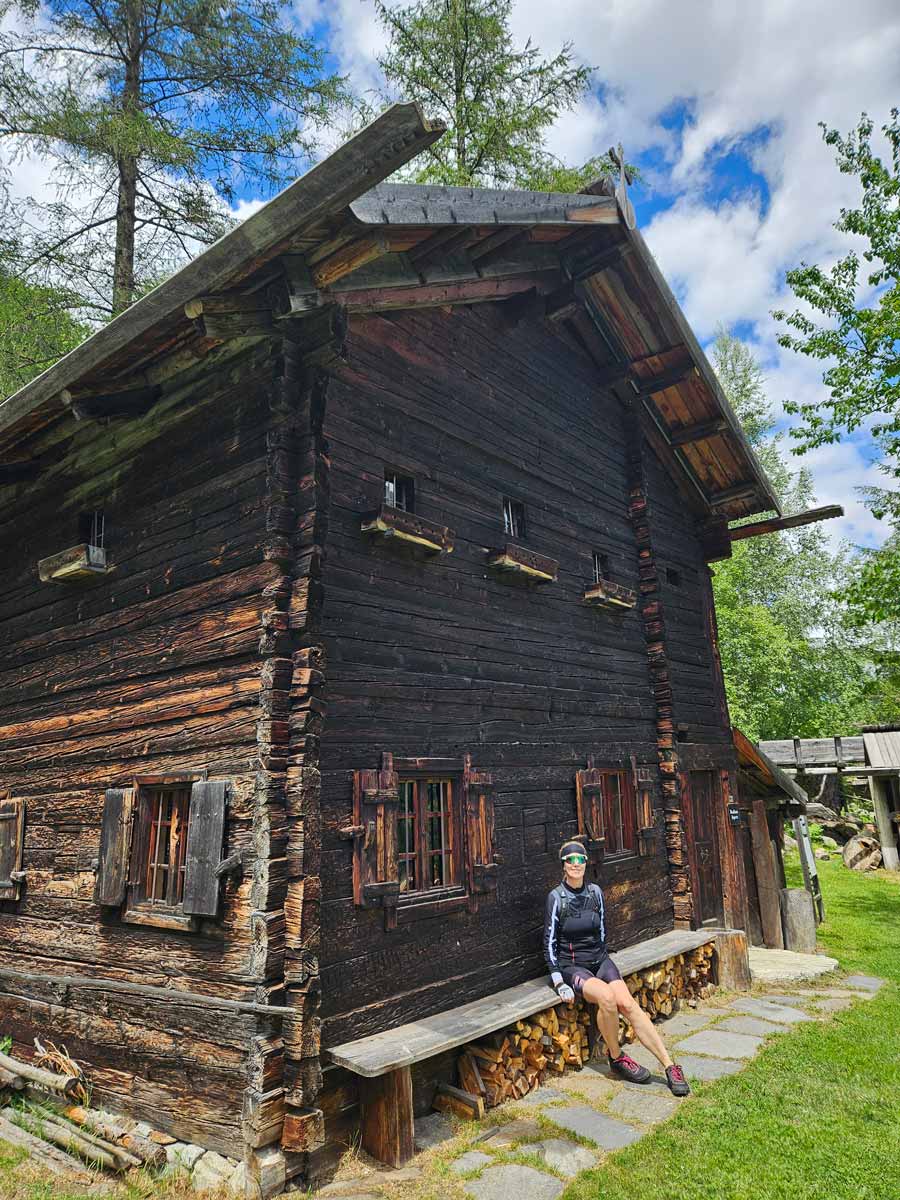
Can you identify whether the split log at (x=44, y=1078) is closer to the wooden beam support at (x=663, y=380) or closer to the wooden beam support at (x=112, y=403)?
the wooden beam support at (x=112, y=403)

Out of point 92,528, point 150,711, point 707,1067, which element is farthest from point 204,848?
point 707,1067

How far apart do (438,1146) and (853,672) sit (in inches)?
1140

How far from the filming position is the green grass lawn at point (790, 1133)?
15.6 ft

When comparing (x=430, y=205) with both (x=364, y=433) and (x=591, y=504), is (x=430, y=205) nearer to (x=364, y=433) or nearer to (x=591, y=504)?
(x=364, y=433)

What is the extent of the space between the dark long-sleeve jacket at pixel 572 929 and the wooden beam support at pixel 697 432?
6.73 metres

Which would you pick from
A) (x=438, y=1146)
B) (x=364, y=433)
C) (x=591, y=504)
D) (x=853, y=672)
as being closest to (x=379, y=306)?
(x=364, y=433)

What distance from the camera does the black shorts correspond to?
6.69m

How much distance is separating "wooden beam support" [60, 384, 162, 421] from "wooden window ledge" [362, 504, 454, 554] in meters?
2.31

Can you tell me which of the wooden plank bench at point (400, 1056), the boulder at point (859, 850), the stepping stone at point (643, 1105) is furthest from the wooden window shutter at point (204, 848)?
the boulder at point (859, 850)

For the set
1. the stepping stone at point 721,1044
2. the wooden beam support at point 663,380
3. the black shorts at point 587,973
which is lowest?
the stepping stone at point 721,1044

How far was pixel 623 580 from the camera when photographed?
32.8ft

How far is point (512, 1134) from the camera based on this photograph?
5535 mm

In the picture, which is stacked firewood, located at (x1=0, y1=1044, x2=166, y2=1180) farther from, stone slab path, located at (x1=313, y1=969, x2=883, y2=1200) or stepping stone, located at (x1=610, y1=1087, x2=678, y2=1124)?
stepping stone, located at (x1=610, y1=1087, x2=678, y2=1124)

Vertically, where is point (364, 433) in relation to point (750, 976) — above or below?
above
